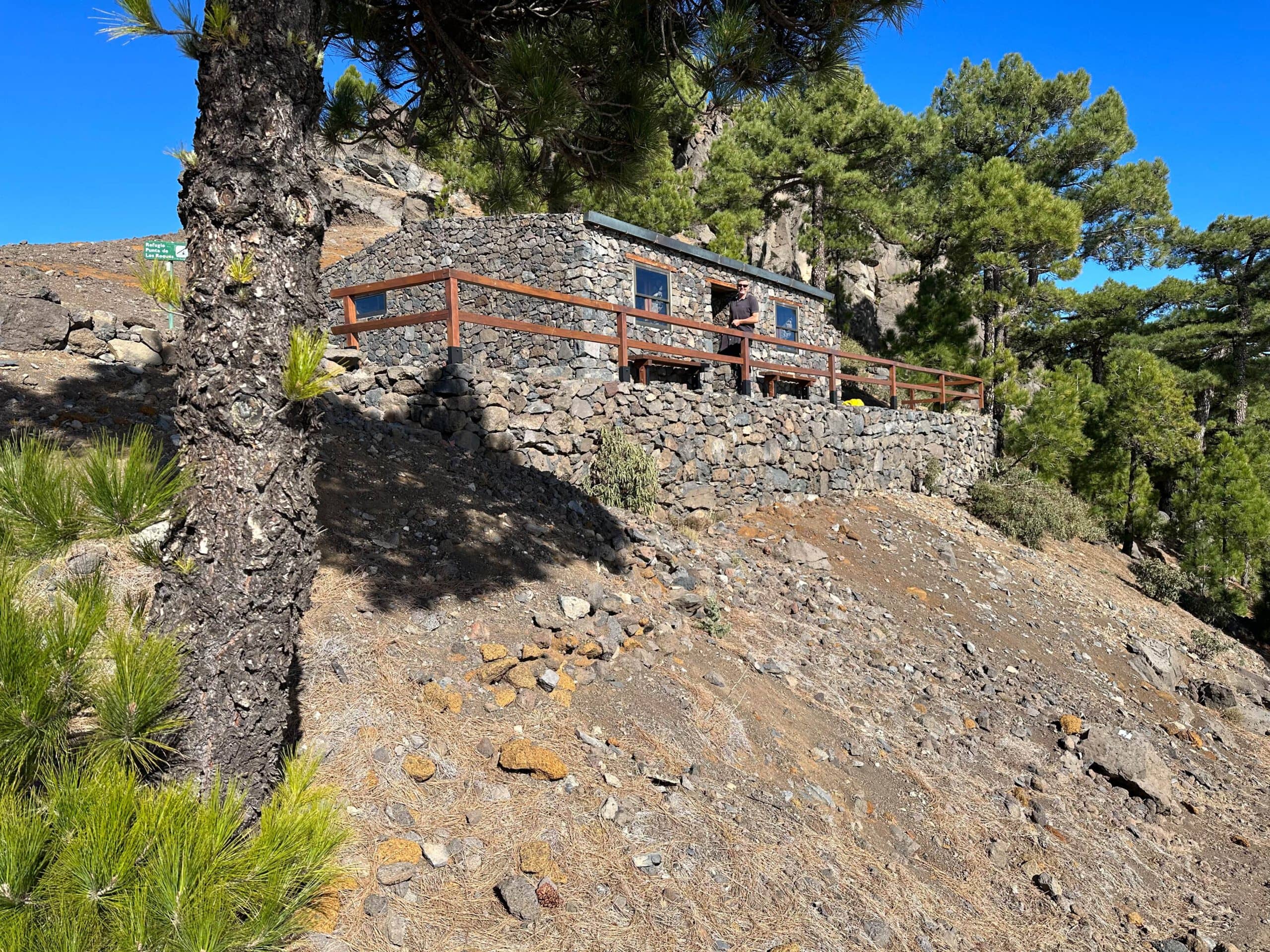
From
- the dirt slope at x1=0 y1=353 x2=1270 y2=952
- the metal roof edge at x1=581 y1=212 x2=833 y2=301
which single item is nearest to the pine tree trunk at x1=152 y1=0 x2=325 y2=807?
the dirt slope at x1=0 y1=353 x2=1270 y2=952

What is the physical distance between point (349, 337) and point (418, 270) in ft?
25.1

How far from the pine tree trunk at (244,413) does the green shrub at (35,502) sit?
1.72 ft

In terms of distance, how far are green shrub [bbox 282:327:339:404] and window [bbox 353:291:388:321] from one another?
47.1 feet

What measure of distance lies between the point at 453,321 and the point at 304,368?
218 inches

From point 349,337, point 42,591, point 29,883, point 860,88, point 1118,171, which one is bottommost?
point 29,883

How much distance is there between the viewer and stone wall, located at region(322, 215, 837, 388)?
14008 millimetres

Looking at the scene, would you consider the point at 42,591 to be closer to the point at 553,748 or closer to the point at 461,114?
the point at 553,748

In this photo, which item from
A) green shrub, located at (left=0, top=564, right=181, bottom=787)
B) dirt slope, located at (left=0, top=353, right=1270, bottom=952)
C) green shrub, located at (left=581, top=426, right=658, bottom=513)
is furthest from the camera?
green shrub, located at (left=581, top=426, right=658, bottom=513)

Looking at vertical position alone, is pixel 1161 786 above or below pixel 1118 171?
below

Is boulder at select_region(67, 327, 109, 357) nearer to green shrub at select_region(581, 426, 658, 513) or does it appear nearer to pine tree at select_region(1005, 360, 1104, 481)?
green shrub at select_region(581, 426, 658, 513)

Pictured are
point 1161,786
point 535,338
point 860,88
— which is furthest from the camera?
point 860,88

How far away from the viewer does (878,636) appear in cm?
778

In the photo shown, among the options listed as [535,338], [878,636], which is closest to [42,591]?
[878,636]

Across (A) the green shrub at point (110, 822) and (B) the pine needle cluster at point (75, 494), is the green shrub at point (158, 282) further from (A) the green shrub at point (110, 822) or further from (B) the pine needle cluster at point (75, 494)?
(A) the green shrub at point (110, 822)
